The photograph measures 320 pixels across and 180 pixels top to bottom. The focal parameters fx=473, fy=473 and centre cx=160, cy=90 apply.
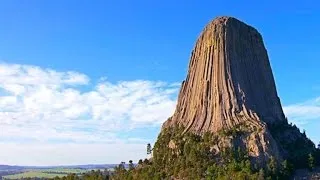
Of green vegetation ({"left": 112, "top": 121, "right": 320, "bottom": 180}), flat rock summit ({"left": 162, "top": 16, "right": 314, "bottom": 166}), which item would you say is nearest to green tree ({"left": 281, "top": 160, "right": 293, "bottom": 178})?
green vegetation ({"left": 112, "top": 121, "right": 320, "bottom": 180})

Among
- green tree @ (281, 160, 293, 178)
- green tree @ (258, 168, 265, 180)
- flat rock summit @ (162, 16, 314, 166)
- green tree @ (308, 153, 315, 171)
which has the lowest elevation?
green tree @ (258, 168, 265, 180)

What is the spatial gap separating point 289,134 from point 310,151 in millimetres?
9067

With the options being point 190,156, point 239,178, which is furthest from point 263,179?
point 190,156

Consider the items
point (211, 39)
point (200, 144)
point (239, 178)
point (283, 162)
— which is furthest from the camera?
point (211, 39)

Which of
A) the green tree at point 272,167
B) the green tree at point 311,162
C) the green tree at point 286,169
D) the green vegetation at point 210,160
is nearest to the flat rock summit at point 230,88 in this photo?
the green vegetation at point 210,160

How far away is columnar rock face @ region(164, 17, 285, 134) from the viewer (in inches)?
4796

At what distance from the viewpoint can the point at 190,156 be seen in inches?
4208

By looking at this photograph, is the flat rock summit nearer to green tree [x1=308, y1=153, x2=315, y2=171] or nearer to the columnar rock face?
the columnar rock face

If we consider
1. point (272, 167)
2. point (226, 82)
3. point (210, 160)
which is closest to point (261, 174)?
point (272, 167)

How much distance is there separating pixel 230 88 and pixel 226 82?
2.27 meters

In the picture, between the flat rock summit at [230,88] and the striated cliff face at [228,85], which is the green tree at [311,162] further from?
the striated cliff face at [228,85]

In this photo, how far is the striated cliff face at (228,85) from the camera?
4729 inches

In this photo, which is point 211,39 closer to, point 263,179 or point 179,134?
point 179,134

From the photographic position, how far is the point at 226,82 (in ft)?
411
